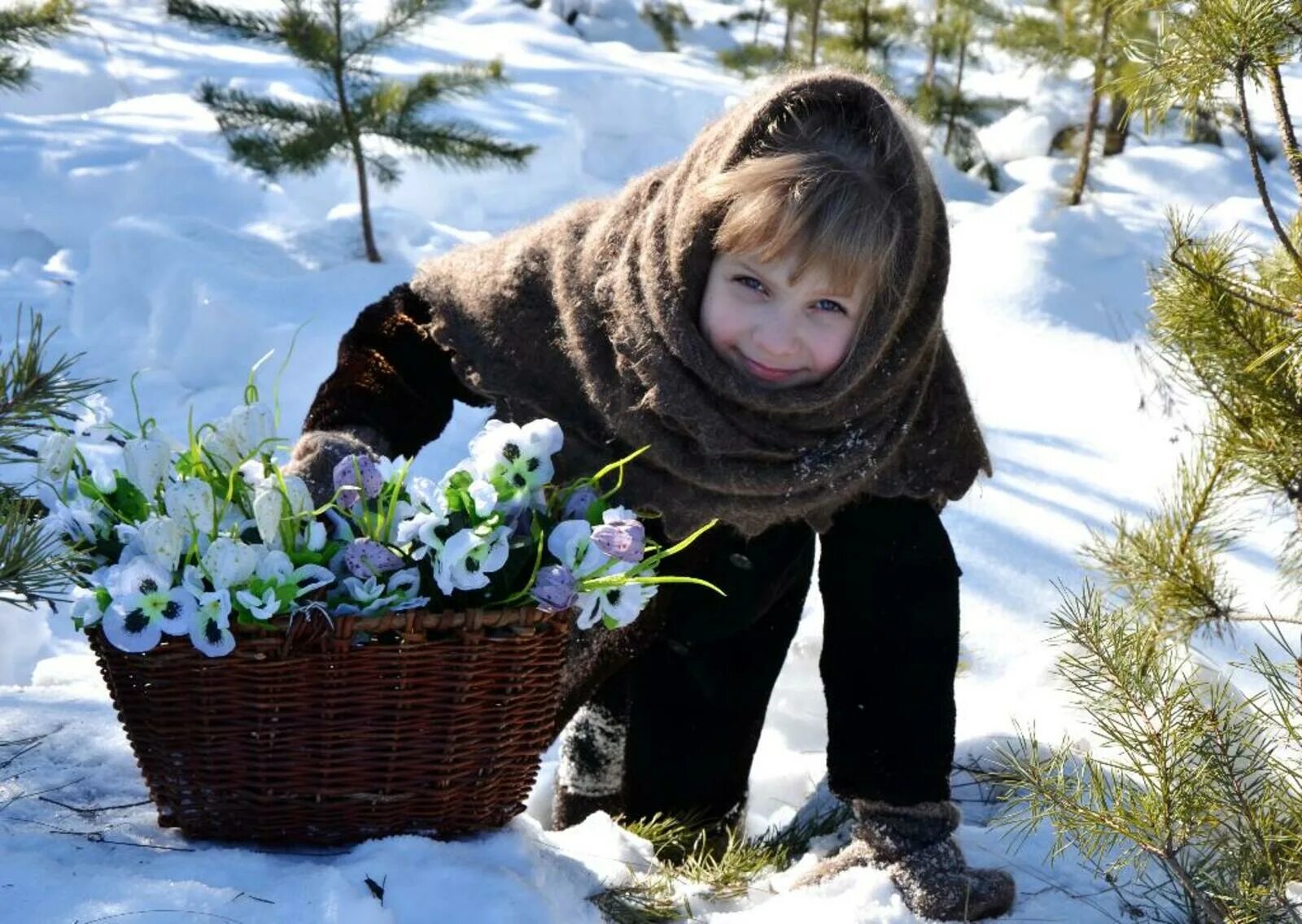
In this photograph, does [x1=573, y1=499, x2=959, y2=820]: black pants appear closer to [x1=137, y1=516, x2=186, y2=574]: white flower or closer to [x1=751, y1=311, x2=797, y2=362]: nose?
[x1=751, y1=311, x2=797, y2=362]: nose

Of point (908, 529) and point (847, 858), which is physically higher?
point (908, 529)

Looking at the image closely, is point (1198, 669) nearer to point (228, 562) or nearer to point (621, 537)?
point (621, 537)

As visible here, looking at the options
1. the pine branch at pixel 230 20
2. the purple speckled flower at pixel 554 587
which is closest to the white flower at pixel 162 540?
the purple speckled flower at pixel 554 587

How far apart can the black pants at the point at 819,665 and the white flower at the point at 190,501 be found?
2.55 ft

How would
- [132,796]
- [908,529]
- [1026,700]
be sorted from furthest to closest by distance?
[1026,700] → [908,529] → [132,796]

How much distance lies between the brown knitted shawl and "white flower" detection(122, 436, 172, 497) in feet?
1.83

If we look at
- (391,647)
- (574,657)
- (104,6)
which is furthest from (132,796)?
(104,6)

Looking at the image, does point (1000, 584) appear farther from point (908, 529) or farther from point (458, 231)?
point (458, 231)

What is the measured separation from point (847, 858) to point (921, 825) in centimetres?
11

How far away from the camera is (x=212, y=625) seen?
1.29 m

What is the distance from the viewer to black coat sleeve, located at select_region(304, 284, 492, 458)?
183 centimetres

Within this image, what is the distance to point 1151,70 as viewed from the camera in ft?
4.84

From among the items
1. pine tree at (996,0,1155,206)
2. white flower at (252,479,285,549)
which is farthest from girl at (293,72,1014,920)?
pine tree at (996,0,1155,206)

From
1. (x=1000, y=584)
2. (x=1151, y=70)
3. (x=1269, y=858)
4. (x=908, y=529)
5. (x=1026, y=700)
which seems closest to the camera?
(x=1269, y=858)
